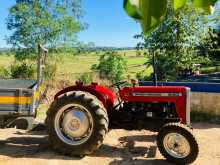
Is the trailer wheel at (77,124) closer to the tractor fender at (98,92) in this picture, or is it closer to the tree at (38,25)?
the tractor fender at (98,92)

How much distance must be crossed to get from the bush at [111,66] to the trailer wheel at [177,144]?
29.1 feet

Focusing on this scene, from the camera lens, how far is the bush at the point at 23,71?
13969 millimetres

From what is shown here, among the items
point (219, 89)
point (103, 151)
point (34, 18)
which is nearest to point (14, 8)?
point (34, 18)

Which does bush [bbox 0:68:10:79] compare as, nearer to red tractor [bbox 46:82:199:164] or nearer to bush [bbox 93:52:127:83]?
bush [bbox 93:52:127:83]

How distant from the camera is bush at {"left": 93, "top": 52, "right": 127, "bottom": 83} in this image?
1521cm

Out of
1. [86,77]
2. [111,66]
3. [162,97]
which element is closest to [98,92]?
[162,97]

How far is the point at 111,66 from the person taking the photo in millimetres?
15594

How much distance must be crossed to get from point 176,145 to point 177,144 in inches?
0.8

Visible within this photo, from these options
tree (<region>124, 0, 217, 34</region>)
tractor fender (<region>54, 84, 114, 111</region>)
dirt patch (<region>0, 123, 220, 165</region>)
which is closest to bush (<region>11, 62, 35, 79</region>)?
dirt patch (<region>0, 123, 220, 165</region>)

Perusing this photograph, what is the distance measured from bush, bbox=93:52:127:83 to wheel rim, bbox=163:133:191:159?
29.2 feet

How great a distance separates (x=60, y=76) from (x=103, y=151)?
341 inches

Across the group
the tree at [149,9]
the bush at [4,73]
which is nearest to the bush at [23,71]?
the bush at [4,73]

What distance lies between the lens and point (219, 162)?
19.9 feet

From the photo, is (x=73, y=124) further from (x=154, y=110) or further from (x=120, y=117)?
(x=154, y=110)
